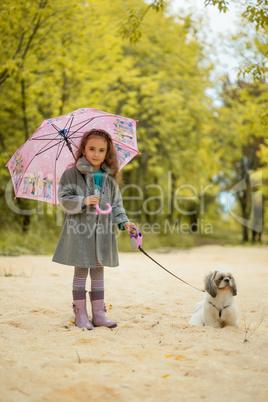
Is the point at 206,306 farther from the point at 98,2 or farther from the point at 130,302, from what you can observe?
the point at 98,2

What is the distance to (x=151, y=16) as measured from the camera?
15547mm

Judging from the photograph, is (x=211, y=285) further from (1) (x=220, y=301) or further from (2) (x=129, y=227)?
(2) (x=129, y=227)

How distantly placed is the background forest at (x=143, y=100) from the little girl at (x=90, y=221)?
7.94 ft

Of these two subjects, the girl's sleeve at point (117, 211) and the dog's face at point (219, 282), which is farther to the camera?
the girl's sleeve at point (117, 211)

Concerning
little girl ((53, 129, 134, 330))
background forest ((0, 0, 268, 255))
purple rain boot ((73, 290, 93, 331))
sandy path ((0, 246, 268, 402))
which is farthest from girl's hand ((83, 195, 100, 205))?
background forest ((0, 0, 268, 255))

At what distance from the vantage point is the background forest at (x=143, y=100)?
383 inches

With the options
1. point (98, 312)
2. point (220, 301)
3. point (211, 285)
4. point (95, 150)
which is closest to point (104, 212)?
point (95, 150)

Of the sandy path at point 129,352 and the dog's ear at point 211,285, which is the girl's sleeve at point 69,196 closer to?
the sandy path at point 129,352

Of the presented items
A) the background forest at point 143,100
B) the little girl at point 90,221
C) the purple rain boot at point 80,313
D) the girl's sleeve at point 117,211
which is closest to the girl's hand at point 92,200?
the little girl at point 90,221

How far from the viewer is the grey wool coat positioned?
3498 millimetres

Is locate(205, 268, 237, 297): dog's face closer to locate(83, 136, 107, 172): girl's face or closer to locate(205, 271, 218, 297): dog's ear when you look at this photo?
locate(205, 271, 218, 297): dog's ear

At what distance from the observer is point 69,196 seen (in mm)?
3568

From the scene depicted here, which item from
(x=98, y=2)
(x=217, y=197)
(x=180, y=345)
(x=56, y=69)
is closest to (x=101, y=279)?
(x=180, y=345)

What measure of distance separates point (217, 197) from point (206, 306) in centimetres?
2149
